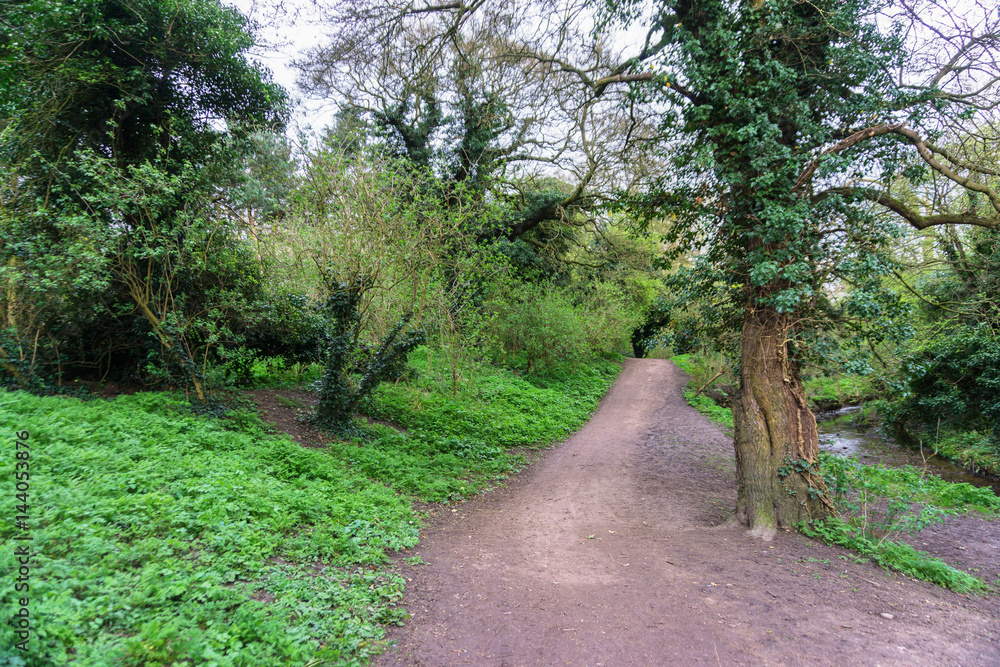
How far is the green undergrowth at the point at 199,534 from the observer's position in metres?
2.58

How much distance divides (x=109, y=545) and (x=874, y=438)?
16911mm

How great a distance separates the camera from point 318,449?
23.0 feet

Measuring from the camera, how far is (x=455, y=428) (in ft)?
31.0

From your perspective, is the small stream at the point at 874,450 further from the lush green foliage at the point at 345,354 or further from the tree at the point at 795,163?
the lush green foliage at the point at 345,354

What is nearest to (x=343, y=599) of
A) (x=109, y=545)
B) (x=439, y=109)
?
(x=109, y=545)

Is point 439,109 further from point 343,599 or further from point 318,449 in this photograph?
point 343,599

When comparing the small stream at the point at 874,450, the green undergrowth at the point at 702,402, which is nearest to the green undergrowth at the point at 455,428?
the green undergrowth at the point at 702,402

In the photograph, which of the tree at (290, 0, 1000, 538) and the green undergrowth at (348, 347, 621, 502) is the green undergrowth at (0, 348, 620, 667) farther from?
the tree at (290, 0, 1000, 538)

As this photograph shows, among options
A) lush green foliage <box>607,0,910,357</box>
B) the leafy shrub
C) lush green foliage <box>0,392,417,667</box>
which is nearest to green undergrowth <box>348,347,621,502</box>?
lush green foliage <box>0,392,417,667</box>

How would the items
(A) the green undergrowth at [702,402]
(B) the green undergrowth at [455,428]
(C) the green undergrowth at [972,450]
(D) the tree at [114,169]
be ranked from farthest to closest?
(A) the green undergrowth at [702,402] < (C) the green undergrowth at [972,450] < (B) the green undergrowth at [455,428] < (D) the tree at [114,169]

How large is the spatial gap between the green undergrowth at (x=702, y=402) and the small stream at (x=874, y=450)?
2459 mm

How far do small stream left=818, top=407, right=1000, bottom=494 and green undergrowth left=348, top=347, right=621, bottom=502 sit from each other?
238 inches

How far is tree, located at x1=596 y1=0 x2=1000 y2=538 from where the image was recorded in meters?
5.53

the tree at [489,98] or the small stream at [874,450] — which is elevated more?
the tree at [489,98]
